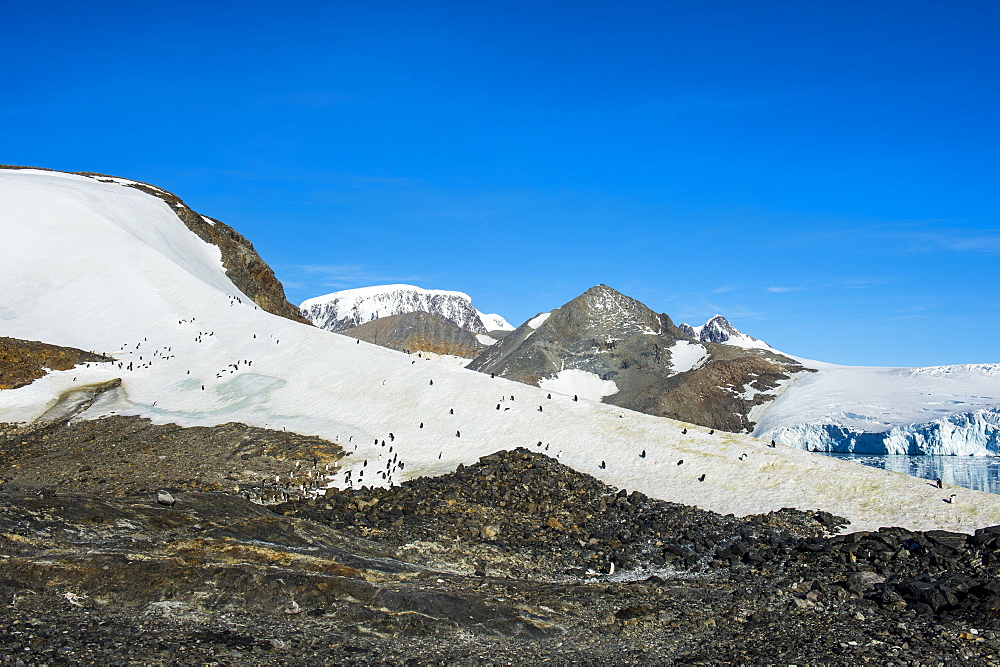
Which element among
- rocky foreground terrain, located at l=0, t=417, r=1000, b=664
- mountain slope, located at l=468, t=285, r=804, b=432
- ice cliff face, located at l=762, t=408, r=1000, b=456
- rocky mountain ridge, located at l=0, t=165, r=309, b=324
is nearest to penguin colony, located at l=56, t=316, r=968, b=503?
rocky foreground terrain, located at l=0, t=417, r=1000, b=664

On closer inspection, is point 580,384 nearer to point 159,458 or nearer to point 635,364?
point 635,364

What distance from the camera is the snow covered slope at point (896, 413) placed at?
81500 millimetres

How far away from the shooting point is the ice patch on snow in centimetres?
14425

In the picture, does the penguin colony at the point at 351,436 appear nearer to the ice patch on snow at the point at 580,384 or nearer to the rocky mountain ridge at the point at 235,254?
the rocky mountain ridge at the point at 235,254

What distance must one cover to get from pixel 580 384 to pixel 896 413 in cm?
6796

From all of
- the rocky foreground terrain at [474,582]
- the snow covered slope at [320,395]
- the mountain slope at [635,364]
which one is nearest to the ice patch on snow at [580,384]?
the mountain slope at [635,364]

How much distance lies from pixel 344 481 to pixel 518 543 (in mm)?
10197

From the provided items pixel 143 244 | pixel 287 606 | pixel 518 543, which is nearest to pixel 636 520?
pixel 518 543

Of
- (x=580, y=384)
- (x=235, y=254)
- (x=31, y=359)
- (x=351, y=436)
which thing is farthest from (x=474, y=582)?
(x=580, y=384)

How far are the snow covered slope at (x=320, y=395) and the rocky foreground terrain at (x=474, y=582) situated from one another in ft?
11.5

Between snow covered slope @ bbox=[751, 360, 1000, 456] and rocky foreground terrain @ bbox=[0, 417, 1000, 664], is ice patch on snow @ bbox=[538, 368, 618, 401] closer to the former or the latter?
snow covered slope @ bbox=[751, 360, 1000, 456]

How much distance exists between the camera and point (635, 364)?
152750 millimetres

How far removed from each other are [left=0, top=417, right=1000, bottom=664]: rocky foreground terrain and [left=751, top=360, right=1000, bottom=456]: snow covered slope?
7248cm

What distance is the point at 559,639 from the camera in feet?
41.6
